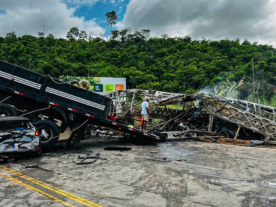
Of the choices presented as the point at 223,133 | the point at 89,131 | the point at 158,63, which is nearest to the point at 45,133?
the point at 89,131

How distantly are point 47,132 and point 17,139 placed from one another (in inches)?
69.7

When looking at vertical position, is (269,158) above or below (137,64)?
below

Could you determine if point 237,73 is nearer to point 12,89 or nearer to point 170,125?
point 170,125

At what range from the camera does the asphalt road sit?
176 inches

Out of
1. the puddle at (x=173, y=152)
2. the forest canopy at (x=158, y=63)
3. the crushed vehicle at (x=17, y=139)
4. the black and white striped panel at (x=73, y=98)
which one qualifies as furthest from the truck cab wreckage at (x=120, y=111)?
the forest canopy at (x=158, y=63)

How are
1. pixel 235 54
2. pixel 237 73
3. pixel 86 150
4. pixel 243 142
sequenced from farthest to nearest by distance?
pixel 235 54
pixel 237 73
pixel 243 142
pixel 86 150

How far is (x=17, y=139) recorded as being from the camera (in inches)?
284

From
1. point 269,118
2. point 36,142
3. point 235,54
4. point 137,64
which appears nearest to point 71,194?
point 36,142

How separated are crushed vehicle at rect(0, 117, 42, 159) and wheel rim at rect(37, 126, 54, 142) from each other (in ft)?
2.93

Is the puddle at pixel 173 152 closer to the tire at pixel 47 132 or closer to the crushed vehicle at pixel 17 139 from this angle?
the tire at pixel 47 132

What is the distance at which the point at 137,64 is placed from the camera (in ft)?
147

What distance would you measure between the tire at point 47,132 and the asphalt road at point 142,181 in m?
0.44

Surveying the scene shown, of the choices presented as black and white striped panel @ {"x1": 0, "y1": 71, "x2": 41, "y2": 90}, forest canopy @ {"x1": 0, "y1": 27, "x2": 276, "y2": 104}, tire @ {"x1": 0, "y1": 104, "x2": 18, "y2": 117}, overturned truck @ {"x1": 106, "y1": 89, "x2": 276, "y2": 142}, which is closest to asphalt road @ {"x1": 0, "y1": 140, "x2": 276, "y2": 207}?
tire @ {"x1": 0, "y1": 104, "x2": 18, "y2": 117}

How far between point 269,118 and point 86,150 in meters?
9.75
